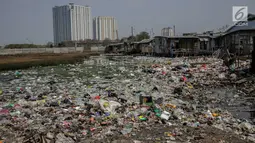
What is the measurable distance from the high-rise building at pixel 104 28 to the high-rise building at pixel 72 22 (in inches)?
113

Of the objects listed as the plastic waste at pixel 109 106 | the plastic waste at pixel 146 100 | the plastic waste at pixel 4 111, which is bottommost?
the plastic waste at pixel 4 111

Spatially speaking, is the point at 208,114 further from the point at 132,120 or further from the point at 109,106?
the point at 109,106

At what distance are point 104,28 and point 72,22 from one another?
14.3 metres

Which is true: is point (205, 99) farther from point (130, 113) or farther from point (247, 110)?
point (130, 113)

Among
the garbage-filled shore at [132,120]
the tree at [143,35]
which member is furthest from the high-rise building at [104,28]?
the garbage-filled shore at [132,120]

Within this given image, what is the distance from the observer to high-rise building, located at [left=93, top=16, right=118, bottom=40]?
9250 centimetres

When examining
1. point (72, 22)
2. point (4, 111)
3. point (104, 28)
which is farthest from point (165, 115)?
point (104, 28)

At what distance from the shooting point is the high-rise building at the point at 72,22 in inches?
3344

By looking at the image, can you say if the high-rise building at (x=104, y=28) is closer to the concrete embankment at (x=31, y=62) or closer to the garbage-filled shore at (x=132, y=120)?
the concrete embankment at (x=31, y=62)

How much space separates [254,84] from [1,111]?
→ 27.9 ft

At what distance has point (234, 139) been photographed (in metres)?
3.99

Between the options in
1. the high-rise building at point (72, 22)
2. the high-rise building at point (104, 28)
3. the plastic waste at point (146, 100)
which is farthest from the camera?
the high-rise building at point (104, 28)

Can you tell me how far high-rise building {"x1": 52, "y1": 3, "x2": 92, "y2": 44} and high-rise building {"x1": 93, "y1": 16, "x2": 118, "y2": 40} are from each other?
2881 millimetres

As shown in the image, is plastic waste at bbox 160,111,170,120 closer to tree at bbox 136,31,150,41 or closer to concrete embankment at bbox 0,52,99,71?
concrete embankment at bbox 0,52,99,71
